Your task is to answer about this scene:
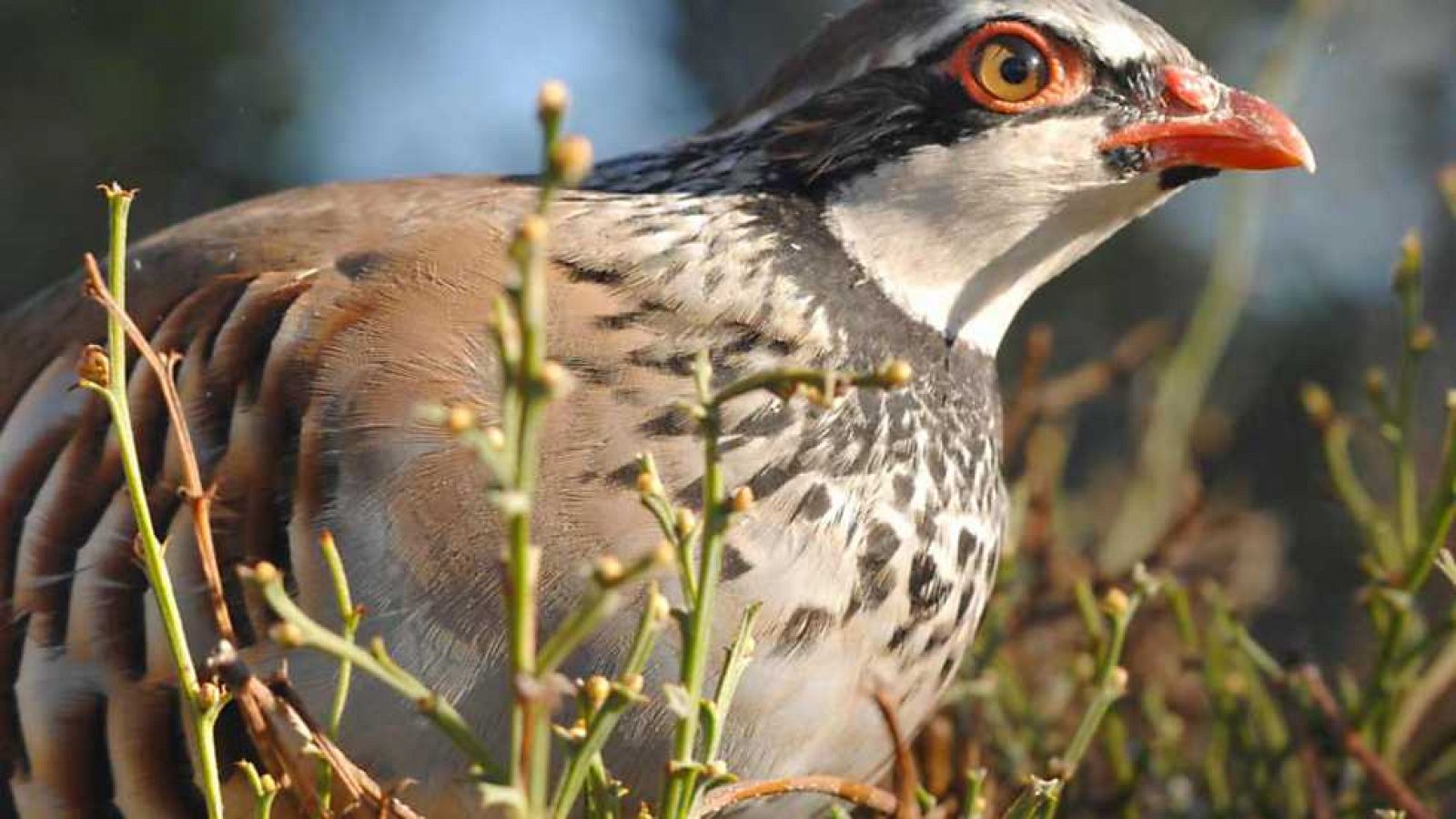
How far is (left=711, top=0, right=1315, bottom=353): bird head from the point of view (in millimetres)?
2146

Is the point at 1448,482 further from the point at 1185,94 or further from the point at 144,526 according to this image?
the point at 144,526

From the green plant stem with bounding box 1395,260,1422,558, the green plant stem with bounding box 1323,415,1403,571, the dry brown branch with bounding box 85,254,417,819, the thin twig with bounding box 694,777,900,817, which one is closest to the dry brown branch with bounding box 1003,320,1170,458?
the green plant stem with bounding box 1323,415,1403,571

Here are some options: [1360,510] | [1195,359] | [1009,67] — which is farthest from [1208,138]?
[1195,359]

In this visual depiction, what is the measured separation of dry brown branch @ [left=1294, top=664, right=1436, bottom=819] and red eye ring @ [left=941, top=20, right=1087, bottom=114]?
0.75 meters

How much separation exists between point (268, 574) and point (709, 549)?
0.91ft

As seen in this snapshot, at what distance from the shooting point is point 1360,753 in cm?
215

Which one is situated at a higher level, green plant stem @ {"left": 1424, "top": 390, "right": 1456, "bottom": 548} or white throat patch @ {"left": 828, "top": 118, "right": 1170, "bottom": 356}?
white throat patch @ {"left": 828, "top": 118, "right": 1170, "bottom": 356}

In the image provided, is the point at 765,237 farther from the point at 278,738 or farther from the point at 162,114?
the point at 162,114

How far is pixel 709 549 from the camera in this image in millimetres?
1207

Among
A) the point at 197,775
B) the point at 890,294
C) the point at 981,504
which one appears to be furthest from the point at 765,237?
the point at 197,775

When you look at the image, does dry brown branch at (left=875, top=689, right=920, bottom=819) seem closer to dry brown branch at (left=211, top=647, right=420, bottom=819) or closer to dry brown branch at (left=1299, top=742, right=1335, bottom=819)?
dry brown branch at (left=211, top=647, right=420, bottom=819)

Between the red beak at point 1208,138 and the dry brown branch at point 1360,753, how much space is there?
0.61 m

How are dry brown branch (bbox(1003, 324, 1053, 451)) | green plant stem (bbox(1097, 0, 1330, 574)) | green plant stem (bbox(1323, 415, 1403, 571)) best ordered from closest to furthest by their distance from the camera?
green plant stem (bbox(1323, 415, 1403, 571)), dry brown branch (bbox(1003, 324, 1053, 451)), green plant stem (bbox(1097, 0, 1330, 574))

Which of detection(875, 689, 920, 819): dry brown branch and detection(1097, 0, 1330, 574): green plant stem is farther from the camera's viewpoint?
detection(1097, 0, 1330, 574): green plant stem
